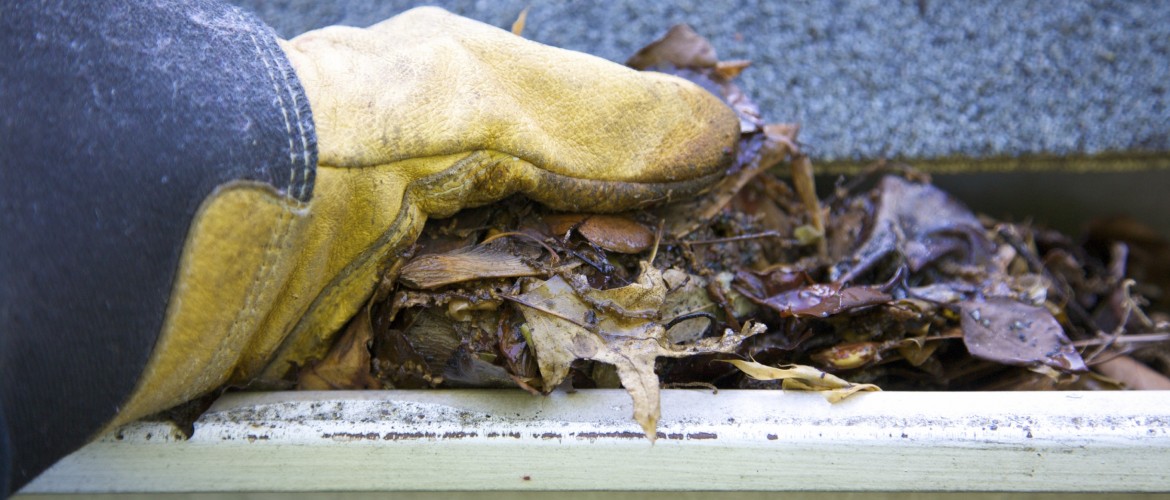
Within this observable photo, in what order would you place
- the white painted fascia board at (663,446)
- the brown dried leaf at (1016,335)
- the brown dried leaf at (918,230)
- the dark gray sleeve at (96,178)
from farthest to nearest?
the brown dried leaf at (918,230) → the brown dried leaf at (1016,335) → the white painted fascia board at (663,446) → the dark gray sleeve at (96,178)

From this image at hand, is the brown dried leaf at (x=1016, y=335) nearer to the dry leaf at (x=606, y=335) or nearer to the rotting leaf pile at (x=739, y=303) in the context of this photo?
the rotting leaf pile at (x=739, y=303)

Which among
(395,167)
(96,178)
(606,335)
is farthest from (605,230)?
(96,178)

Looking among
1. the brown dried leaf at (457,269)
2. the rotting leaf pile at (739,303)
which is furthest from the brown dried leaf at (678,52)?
the brown dried leaf at (457,269)

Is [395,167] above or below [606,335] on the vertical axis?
above

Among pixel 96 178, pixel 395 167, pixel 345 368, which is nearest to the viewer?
pixel 96 178

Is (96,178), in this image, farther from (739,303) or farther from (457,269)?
(739,303)

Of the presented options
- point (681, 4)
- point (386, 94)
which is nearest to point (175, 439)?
point (386, 94)

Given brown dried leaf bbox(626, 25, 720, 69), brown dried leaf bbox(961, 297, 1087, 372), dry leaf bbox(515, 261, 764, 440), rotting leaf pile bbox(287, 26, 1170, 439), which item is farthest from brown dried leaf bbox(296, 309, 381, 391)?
brown dried leaf bbox(961, 297, 1087, 372)

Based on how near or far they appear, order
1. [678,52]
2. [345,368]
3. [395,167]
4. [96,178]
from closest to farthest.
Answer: [96,178] < [395,167] < [345,368] < [678,52]
